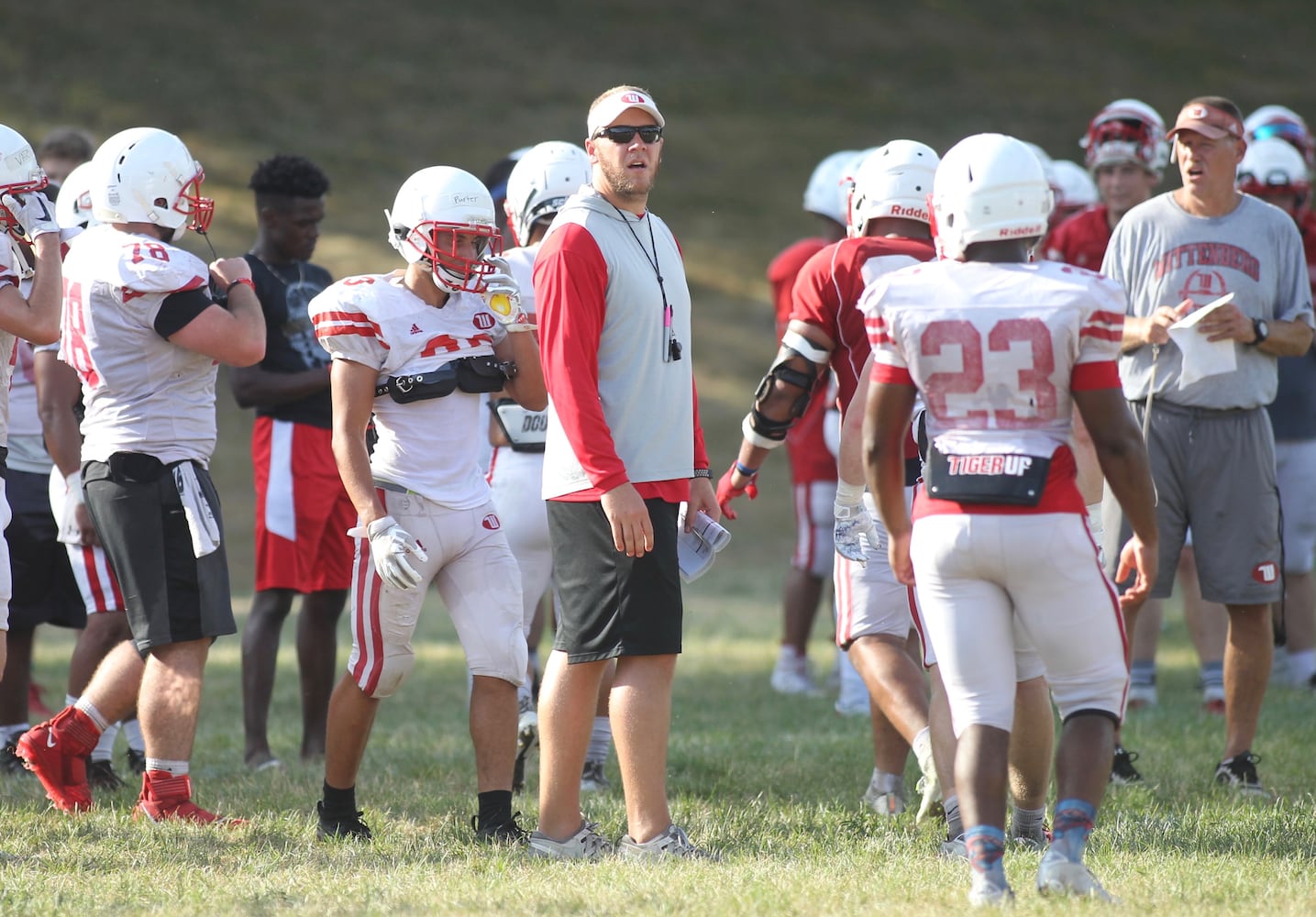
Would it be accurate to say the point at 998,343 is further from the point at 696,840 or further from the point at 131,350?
the point at 131,350

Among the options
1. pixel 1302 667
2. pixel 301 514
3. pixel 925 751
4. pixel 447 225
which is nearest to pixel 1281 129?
pixel 1302 667

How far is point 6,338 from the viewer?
5.17m

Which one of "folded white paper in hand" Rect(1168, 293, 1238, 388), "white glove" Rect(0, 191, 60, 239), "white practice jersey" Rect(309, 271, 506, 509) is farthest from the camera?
"folded white paper in hand" Rect(1168, 293, 1238, 388)

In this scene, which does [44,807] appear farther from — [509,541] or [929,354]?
[929,354]

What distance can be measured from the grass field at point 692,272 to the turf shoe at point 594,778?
34 centimetres

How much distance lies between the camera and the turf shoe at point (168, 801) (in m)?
5.36

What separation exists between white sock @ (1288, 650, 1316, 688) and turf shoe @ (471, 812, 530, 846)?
5254 millimetres

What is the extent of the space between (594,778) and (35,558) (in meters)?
2.65

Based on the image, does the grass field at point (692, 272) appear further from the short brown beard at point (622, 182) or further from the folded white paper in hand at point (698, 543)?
the short brown beard at point (622, 182)

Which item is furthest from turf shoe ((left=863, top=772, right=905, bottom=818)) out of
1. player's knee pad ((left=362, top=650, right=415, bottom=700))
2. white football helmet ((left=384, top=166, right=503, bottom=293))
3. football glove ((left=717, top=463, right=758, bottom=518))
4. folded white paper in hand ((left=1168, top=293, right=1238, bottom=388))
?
white football helmet ((left=384, top=166, right=503, bottom=293))

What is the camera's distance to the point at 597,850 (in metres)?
4.83

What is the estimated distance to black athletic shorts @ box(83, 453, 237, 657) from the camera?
5.31 metres

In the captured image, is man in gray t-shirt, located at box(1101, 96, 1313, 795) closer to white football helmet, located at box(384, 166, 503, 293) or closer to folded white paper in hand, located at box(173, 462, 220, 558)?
white football helmet, located at box(384, 166, 503, 293)

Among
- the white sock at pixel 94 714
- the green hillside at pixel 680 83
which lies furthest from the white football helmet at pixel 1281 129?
the green hillside at pixel 680 83
